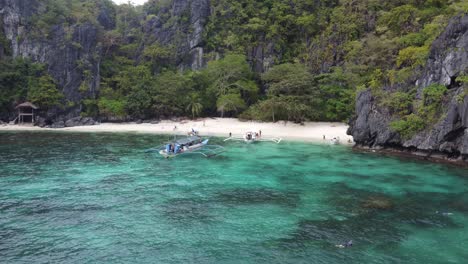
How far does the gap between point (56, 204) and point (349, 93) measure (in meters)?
43.3

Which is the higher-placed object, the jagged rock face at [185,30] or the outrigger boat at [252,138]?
the jagged rock face at [185,30]

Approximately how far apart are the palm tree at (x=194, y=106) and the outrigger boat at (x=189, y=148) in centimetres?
2156

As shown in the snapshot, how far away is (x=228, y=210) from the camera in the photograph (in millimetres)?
18109

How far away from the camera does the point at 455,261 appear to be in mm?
12680

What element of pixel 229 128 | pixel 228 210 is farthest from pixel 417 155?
pixel 229 128

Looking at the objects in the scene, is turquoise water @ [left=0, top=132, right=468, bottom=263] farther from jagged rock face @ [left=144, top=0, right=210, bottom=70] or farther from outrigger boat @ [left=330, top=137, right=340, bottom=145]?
jagged rock face @ [left=144, top=0, right=210, bottom=70]


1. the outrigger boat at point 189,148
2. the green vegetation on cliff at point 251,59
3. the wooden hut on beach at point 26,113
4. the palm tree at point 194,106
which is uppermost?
the green vegetation on cliff at point 251,59

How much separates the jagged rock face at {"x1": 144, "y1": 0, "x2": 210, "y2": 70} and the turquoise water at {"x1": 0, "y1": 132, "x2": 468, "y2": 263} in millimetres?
45705

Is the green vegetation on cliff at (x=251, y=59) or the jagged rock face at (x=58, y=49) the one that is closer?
the green vegetation on cliff at (x=251, y=59)

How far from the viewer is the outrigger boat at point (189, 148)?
3300 cm

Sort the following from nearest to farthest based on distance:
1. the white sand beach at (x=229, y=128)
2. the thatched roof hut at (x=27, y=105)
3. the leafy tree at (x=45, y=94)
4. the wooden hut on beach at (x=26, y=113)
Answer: the white sand beach at (x=229, y=128)
the thatched roof hut at (x=27, y=105)
the wooden hut on beach at (x=26, y=113)
the leafy tree at (x=45, y=94)

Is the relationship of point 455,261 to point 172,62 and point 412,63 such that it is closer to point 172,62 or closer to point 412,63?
point 412,63

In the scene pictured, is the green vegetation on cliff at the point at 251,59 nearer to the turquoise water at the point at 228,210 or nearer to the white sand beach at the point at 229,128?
the white sand beach at the point at 229,128

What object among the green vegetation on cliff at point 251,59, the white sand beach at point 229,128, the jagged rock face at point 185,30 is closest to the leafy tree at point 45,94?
the green vegetation on cliff at point 251,59
